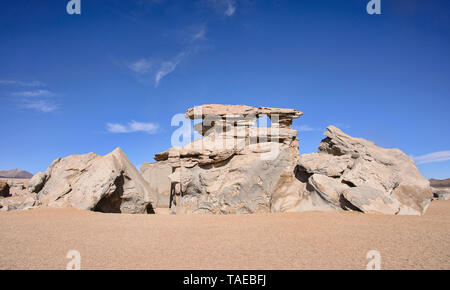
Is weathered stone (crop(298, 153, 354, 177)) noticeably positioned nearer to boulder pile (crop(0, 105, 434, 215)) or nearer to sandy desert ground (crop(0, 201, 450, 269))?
boulder pile (crop(0, 105, 434, 215))

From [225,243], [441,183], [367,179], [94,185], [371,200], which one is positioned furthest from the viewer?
[441,183]

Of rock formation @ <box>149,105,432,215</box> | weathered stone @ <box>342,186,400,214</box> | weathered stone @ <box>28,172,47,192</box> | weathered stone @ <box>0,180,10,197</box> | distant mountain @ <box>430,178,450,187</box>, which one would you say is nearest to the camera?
weathered stone @ <box>342,186,400,214</box>

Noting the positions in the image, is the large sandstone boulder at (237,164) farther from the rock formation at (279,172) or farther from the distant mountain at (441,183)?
the distant mountain at (441,183)

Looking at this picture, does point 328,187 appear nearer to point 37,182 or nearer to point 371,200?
point 371,200

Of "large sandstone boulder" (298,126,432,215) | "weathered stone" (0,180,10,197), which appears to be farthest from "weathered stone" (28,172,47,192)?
"large sandstone boulder" (298,126,432,215)

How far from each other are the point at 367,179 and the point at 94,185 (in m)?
7.69

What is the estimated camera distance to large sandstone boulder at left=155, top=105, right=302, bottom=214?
8328 mm

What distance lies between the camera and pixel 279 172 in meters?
8.67

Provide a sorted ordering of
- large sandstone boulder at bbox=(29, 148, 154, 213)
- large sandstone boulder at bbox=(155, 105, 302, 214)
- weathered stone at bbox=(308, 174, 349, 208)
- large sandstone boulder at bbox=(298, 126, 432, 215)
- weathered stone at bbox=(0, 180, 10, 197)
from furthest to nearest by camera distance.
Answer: weathered stone at bbox=(0, 180, 10, 197) < large sandstone boulder at bbox=(155, 105, 302, 214) < large sandstone boulder at bbox=(29, 148, 154, 213) < weathered stone at bbox=(308, 174, 349, 208) < large sandstone boulder at bbox=(298, 126, 432, 215)

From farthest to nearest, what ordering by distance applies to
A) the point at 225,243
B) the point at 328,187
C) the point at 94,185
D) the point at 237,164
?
the point at 237,164 < the point at 94,185 < the point at 328,187 < the point at 225,243

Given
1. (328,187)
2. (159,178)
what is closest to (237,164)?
(328,187)

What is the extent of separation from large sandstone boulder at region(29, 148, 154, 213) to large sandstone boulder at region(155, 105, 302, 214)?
4.27 feet
